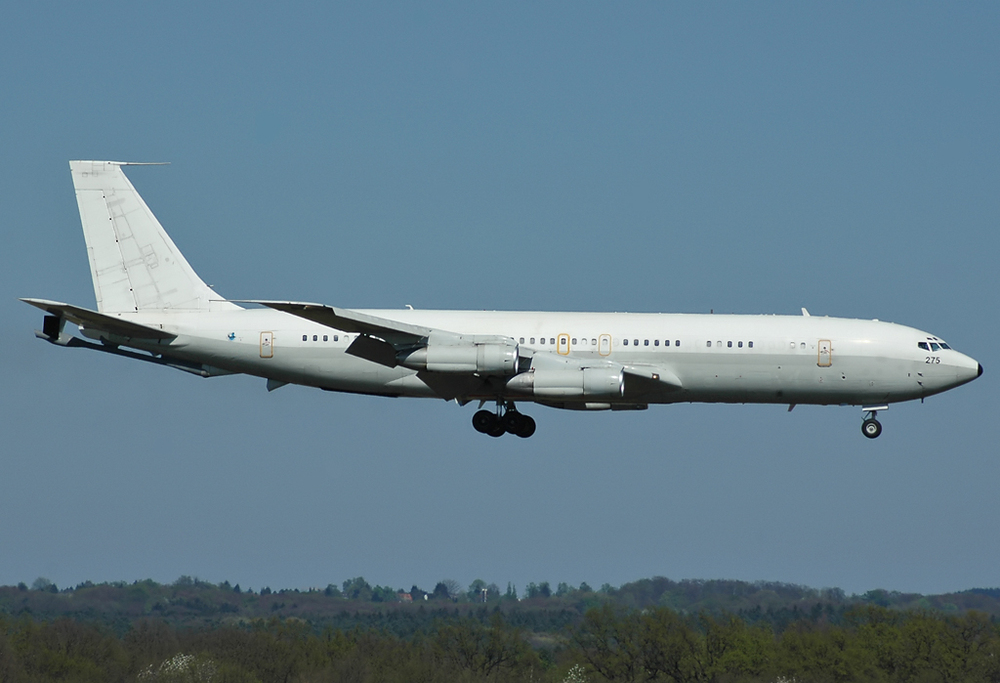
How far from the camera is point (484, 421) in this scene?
191ft

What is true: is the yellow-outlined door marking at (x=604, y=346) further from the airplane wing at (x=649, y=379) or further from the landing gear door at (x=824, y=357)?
the landing gear door at (x=824, y=357)

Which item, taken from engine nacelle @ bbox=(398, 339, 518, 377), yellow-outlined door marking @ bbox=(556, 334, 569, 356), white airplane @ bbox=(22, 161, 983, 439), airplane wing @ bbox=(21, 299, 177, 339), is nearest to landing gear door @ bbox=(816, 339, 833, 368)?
white airplane @ bbox=(22, 161, 983, 439)

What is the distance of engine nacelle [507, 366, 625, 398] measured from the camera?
5266 cm

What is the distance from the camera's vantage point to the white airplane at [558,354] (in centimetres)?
5322

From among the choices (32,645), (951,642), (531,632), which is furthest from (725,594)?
(32,645)

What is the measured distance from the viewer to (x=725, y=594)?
14325 centimetres

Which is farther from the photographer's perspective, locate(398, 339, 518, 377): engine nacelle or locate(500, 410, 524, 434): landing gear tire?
locate(500, 410, 524, 434): landing gear tire

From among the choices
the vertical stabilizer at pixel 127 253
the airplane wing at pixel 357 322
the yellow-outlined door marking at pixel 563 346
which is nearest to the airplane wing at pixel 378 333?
the airplane wing at pixel 357 322

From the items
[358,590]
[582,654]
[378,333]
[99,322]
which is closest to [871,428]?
[378,333]

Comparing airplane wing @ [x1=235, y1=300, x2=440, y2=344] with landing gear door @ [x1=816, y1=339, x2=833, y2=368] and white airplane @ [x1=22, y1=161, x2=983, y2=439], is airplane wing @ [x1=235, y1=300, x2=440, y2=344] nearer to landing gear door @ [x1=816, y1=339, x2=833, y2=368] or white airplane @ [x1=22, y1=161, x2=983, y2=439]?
white airplane @ [x1=22, y1=161, x2=983, y2=439]

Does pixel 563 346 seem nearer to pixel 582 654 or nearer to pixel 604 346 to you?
pixel 604 346

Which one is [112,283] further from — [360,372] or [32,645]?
[32,645]

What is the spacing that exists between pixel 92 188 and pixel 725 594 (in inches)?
3860

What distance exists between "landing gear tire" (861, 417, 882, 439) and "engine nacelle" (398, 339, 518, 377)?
15027 mm
